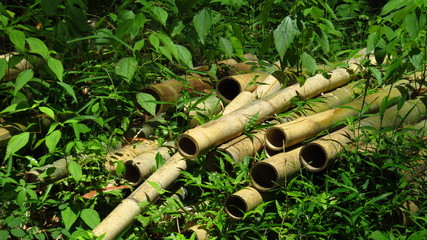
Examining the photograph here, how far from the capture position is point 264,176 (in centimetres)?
328

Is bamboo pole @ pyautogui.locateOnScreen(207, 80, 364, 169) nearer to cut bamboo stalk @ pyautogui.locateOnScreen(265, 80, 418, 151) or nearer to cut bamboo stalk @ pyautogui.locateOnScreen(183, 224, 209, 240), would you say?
cut bamboo stalk @ pyautogui.locateOnScreen(265, 80, 418, 151)

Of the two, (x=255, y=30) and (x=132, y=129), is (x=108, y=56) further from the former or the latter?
(x=255, y=30)

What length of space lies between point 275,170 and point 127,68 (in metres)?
1.13

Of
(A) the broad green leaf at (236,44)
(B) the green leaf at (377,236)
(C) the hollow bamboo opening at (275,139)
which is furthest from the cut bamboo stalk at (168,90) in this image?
(B) the green leaf at (377,236)

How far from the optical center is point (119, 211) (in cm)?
314

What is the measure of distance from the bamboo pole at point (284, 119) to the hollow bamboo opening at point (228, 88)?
0.58 metres

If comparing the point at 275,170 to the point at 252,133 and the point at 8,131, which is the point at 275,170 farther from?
the point at 8,131

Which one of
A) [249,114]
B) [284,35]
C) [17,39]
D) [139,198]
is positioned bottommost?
[139,198]

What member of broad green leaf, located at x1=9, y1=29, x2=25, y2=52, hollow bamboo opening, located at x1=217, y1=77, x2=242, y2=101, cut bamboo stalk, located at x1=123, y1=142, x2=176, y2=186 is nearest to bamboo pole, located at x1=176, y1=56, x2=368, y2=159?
cut bamboo stalk, located at x1=123, y1=142, x2=176, y2=186

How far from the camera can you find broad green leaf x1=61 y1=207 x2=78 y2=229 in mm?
3018

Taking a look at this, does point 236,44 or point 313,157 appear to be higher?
point 236,44

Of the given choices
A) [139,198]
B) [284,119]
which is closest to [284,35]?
[284,119]

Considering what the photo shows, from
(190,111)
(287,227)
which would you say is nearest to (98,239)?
(287,227)

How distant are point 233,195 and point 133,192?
0.59 m
